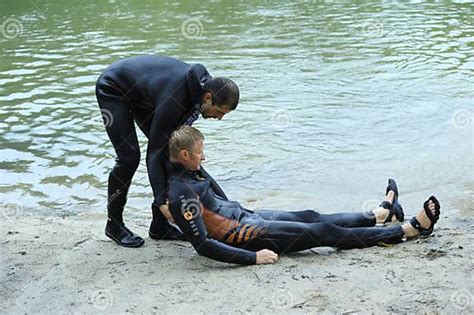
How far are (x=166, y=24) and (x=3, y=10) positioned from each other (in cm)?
561

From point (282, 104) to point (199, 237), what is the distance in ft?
16.2

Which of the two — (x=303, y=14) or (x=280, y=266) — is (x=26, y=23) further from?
(x=280, y=266)

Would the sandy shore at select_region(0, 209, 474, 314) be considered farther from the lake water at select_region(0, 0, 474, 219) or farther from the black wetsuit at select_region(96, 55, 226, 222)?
the lake water at select_region(0, 0, 474, 219)

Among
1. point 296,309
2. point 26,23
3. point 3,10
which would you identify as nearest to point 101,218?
point 296,309

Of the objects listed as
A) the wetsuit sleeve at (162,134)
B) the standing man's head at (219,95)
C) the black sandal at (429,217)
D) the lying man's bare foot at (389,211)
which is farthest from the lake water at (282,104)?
the standing man's head at (219,95)

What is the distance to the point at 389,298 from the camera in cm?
370

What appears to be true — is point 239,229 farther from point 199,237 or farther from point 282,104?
point 282,104

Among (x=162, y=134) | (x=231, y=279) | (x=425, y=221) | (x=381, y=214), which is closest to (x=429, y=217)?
(x=425, y=221)

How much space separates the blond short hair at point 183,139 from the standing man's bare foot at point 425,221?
5.03ft

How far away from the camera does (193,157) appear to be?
173 inches

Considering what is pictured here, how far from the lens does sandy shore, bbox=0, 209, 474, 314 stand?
372 centimetres

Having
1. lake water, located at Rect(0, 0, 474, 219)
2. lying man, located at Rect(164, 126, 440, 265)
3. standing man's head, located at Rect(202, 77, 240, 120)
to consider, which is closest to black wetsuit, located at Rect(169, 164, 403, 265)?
lying man, located at Rect(164, 126, 440, 265)

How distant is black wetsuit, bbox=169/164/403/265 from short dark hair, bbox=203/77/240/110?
0.56 metres

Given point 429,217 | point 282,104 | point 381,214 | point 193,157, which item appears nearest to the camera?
point 193,157
